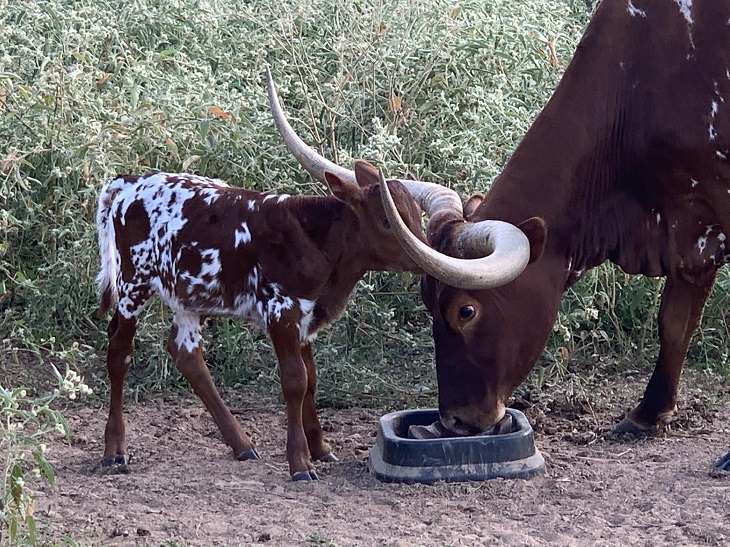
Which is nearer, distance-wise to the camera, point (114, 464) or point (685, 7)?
point (685, 7)

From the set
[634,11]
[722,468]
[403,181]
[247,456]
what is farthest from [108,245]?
[722,468]

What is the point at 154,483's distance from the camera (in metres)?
4.85

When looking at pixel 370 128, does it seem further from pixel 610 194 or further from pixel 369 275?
pixel 610 194

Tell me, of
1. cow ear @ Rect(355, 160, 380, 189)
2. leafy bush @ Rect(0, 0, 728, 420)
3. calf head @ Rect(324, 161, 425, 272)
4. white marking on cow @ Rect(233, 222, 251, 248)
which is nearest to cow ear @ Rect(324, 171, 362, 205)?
calf head @ Rect(324, 161, 425, 272)

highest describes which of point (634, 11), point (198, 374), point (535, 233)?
point (634, 11)

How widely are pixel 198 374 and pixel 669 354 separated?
2067mm

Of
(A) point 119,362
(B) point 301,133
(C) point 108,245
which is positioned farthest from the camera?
(B) point 301,133

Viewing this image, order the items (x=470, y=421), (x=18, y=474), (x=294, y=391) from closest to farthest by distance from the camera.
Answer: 1. (x=18, y=474)
2. (x=470, y=421)
3. (x=294, y=391)

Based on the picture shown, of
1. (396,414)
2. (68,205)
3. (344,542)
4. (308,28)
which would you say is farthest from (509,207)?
(308,28)

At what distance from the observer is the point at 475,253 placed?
4.69 m

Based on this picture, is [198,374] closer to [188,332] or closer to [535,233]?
[188,332]

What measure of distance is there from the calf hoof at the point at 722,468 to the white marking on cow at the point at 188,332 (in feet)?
7.13

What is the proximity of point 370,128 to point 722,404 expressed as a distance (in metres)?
2.45

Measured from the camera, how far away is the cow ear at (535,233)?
184 inches
